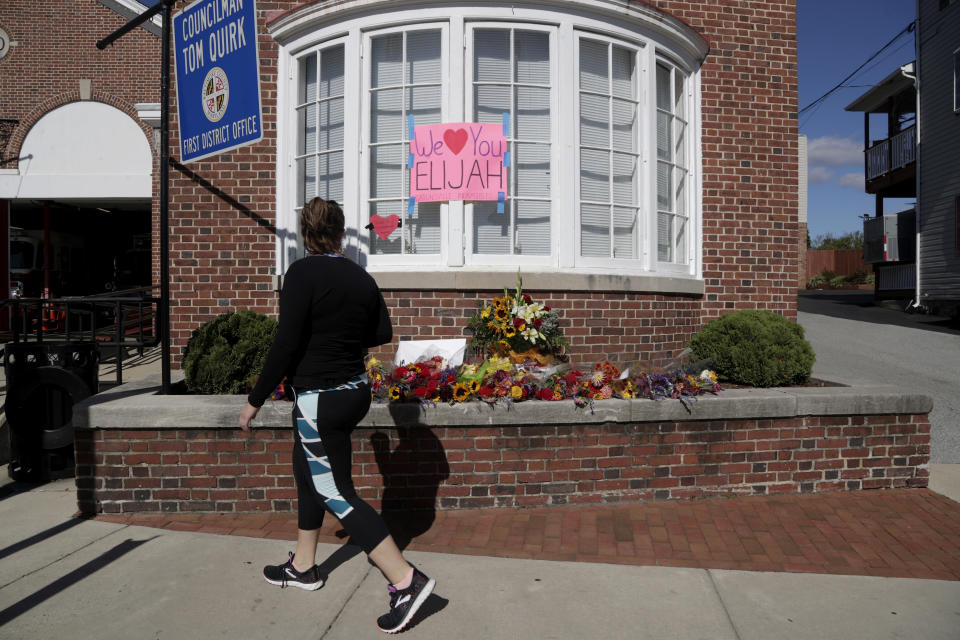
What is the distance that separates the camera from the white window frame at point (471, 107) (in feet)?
19.5

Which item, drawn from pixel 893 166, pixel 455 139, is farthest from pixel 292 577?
pixel 893 166

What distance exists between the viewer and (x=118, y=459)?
439 cm

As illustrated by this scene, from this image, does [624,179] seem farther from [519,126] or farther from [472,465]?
[472,465]

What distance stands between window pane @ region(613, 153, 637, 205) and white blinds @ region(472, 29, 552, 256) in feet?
2.29

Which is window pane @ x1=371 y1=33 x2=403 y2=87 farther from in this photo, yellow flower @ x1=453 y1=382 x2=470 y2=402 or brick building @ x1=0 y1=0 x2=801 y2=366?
yellow flower @ x1=453 y1=382 x2=470 y2=402

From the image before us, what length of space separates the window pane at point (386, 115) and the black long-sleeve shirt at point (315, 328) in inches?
136

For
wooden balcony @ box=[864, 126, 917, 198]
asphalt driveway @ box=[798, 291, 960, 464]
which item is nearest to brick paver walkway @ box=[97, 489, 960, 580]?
asphalt driveway @ box=[798, 291, 960, 464]

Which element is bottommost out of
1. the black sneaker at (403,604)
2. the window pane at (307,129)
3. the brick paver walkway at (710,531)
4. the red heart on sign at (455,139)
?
the brick paver walkway at (710,531)

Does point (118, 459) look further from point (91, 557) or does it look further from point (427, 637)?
point (427, 637)

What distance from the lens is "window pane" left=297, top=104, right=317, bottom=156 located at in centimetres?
654

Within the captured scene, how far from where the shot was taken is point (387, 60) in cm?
622

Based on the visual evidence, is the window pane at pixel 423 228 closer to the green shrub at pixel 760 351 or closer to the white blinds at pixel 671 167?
the white blinds at pixel 671 167

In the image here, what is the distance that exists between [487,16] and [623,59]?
1418mm

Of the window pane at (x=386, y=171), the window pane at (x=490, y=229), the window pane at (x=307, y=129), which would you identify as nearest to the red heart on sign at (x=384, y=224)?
the window pane at (x=386, y=171)
